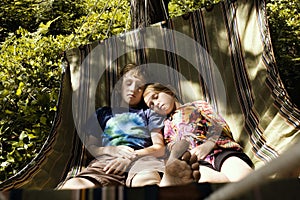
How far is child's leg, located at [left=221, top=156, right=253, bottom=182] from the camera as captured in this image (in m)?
1.58

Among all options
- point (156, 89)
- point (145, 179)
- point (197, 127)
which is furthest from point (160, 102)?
point (145, 179)

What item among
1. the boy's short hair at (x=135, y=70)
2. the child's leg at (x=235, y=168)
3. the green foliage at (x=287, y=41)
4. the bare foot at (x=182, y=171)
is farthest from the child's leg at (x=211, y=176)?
the green foliage at (x=287, y=41)

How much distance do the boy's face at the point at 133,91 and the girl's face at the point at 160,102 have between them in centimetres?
6

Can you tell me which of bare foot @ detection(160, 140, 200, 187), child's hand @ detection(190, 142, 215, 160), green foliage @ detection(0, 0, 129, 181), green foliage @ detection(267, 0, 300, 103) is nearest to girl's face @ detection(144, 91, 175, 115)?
child's hand @ detection(190, 142, 215, 160)

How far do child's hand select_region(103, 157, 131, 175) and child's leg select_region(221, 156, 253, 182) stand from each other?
45cm

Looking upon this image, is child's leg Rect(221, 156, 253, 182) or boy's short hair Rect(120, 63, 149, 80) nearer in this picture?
child's leg Rect(221, 156, 253, 182)

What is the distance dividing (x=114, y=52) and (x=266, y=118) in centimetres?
116

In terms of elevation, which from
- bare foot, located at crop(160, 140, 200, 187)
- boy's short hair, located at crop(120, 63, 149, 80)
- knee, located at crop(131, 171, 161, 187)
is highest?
boy's short hair, located at crop(120, 63, 149, 80)

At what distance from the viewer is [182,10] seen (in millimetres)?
4266

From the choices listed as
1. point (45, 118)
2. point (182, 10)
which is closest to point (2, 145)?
point (45, 118)

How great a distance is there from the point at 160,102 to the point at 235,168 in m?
0.69

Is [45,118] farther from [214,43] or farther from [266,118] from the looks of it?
[266,118]

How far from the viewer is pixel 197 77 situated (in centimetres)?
245

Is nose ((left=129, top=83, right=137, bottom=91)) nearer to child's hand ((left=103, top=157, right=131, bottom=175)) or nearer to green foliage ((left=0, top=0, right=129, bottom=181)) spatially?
green foliage ((left=0, top=0, right=129, bottom=181))
